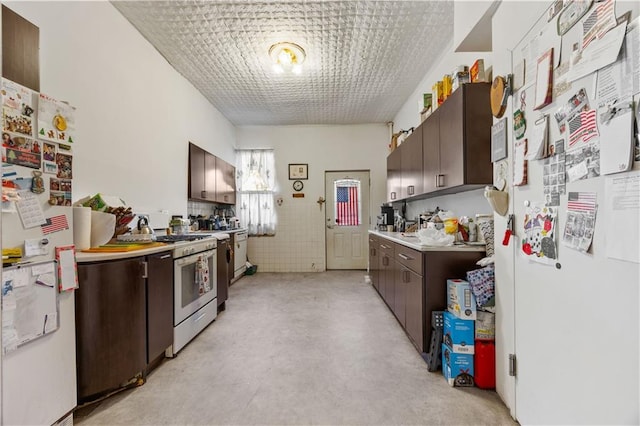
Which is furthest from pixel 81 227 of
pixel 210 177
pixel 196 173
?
pixel 210 177

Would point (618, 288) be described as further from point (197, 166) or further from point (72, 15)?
point (197, 166)

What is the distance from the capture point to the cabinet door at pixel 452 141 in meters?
2.04

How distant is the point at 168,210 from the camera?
132 inches

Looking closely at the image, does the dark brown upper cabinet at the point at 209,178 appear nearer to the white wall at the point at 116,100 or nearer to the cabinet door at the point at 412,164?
the white wall at the point at 116,100

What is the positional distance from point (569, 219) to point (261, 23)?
9.53 ft

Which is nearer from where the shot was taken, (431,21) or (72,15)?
(72,15)

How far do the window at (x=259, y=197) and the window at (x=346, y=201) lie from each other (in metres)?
1.32

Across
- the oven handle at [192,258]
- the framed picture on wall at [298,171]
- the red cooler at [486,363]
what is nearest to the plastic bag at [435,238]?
the red cooler at [486,363]

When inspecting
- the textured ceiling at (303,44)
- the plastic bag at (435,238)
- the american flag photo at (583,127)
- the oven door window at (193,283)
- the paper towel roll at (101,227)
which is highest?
the textured ceiling at (303,44)

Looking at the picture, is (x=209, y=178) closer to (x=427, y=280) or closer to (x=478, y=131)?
(x=427, y=280)

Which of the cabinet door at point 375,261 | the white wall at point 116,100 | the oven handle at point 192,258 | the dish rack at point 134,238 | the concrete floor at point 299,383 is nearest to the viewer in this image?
the concrete floor at point 299,383

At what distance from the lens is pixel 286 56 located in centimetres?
308

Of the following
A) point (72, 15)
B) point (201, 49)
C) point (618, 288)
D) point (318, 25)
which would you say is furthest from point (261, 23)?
point (618, 288)

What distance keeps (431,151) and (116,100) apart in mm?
2963
